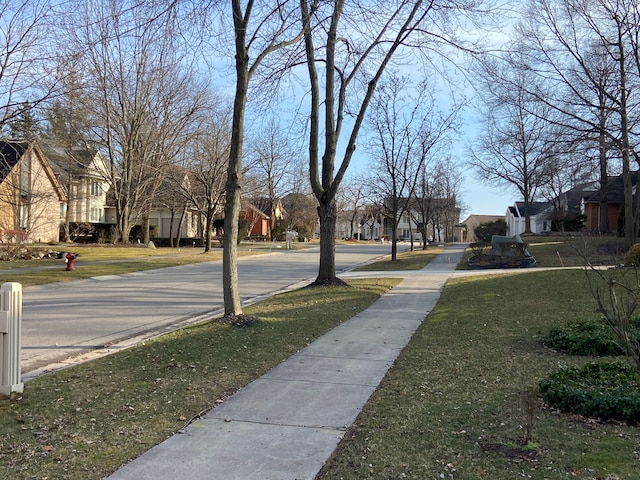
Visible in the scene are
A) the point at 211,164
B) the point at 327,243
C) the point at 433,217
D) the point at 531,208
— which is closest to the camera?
the point at 327,243

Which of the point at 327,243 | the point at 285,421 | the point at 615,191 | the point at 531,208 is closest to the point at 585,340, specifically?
the point at 285,421

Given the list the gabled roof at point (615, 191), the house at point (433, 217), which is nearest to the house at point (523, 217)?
the house at point (433, 217)

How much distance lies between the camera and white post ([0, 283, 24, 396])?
16.9 ft

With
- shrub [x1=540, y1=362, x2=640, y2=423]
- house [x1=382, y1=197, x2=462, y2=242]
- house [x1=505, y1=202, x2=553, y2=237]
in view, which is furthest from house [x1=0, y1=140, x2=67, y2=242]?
house [x1=505, y1=202, x2=553, y2=237]

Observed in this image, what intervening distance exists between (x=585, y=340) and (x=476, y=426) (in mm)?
3681

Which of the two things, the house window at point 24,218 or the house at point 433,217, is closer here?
the house window at point 24,218

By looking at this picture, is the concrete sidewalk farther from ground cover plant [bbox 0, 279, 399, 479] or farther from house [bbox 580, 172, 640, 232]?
house [bbox 580, 172, 640, 232]

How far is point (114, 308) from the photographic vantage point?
1267 cm

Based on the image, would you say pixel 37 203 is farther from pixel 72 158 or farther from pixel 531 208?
pixel 531 208

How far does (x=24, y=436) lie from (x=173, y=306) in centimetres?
879

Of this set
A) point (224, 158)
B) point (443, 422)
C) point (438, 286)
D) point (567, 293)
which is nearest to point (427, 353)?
point (443, 422)

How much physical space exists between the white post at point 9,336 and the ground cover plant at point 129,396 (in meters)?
0.22

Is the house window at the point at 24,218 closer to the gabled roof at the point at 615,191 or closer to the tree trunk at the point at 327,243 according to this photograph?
the tree trunk at the point at 327,243

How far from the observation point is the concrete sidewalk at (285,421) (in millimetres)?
3831
